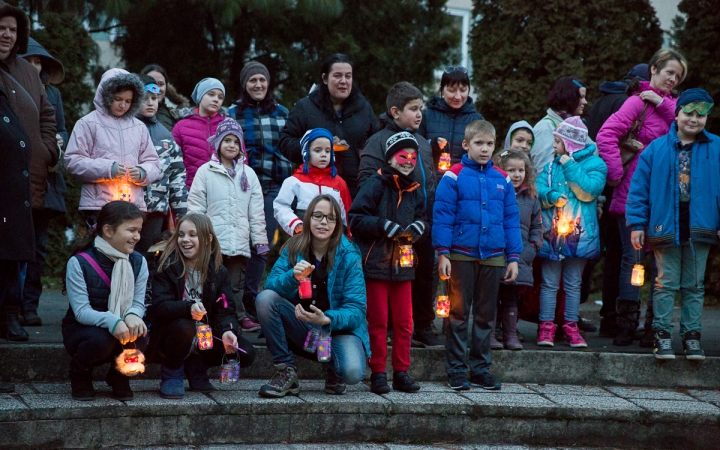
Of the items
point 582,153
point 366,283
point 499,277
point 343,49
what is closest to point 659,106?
point 582,153

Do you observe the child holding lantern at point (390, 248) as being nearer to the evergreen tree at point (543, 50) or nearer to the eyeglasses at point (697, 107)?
the eyeglasses at point (697, 107)

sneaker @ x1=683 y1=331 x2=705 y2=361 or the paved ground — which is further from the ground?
sneaker @ x1=683 y1=331 x2=705 y2=361

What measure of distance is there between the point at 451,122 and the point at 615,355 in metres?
2.14

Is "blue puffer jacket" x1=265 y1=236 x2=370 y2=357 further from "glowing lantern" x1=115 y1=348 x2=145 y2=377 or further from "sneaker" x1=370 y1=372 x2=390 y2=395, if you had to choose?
"glowing lantern" x1=115 y1=348 x2=145 y2=377

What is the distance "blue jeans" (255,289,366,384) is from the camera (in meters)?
5.84

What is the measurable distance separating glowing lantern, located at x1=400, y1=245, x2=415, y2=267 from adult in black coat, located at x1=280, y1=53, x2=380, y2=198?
41.9 inches

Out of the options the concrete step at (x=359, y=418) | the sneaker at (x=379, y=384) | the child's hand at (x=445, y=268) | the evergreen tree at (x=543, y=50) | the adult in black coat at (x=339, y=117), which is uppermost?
the evergreen tree at (x=543, y=50)

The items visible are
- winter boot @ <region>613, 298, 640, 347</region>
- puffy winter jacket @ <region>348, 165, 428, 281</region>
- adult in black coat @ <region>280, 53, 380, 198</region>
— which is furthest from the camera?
winter boot @ <region>613, 298, 640, 347</region>

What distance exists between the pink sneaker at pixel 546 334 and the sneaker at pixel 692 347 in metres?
0.96

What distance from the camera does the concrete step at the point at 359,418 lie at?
524cm

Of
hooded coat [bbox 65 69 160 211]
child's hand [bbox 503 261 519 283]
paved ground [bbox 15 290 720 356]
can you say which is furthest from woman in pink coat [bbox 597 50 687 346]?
hooded coat [bbox 65 69 160 211]

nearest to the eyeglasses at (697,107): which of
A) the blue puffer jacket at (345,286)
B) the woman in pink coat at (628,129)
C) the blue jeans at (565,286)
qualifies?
the woman in pink coat at (628,129)

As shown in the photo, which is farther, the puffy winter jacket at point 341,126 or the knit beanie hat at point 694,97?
the puffy winter jacket at point 341,126

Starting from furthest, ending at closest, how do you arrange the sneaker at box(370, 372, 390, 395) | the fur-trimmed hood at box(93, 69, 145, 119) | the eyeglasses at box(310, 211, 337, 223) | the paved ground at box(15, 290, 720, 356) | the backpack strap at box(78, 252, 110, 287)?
the paved ground at box(15, 290, 720, 356), the fur-trimmed hood at box(93, 69, 145, 119), the sneaker at box(370, 372, 390, 395), the eyeglasses at box(310, 211, 337, 223), the backpack strap at box(78, 252, 110, 287)
